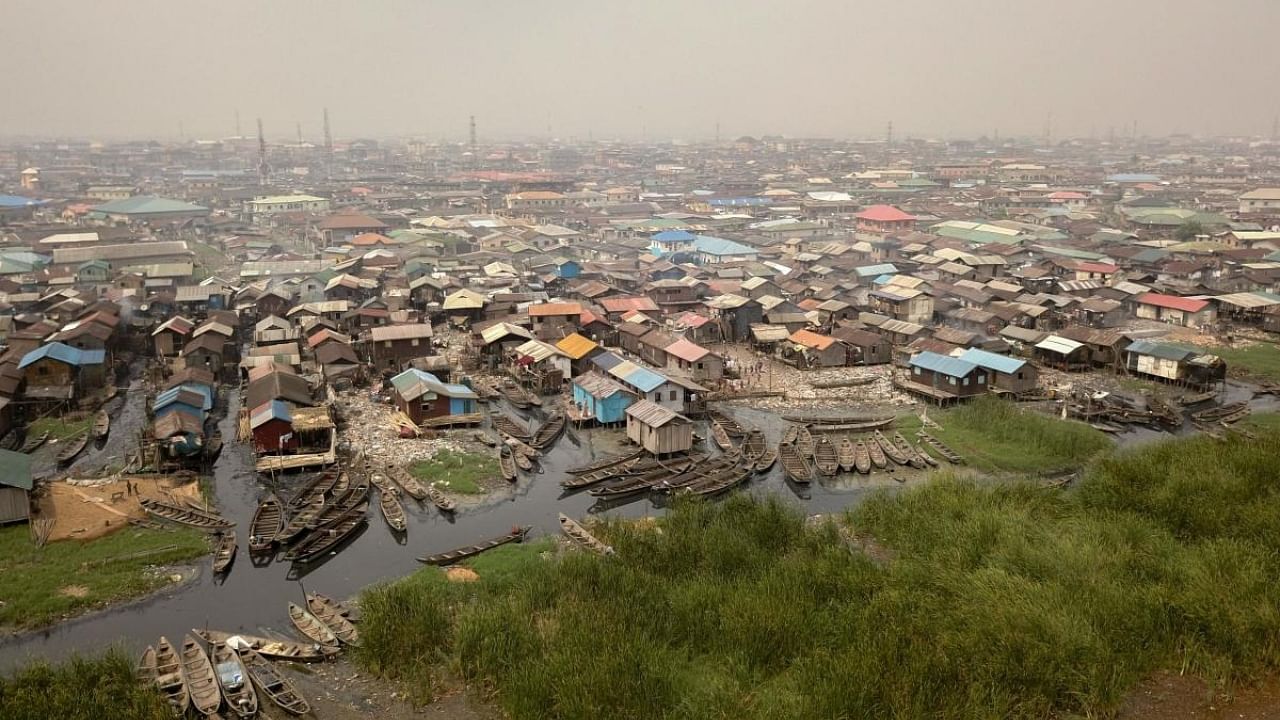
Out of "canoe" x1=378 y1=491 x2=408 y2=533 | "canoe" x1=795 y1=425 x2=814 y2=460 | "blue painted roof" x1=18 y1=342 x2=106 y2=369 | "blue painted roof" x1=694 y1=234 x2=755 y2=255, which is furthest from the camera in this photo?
"blue painted roof" x1=694 y1=234 x2=755 y2=255

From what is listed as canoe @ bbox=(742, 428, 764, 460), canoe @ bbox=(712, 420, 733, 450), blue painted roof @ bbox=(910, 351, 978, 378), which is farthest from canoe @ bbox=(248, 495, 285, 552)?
blue painted roof @ bbox=(910, 351, 978, 378)

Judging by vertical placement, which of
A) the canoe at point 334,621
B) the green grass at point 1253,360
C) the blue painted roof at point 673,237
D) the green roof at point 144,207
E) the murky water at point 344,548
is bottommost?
the murky water at point 344,548

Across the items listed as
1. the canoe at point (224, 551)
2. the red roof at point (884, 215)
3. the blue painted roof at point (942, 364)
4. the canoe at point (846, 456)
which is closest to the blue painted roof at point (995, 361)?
the blue painted roof at point (942, 364)

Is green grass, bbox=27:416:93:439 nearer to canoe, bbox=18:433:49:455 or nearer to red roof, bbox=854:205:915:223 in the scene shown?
canoe, bbox=18:433:49:455

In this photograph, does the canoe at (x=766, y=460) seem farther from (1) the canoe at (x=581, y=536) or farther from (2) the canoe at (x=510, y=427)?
(2) the canoe at (x=510, y=427)

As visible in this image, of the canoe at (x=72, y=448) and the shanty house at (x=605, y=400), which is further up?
the shanty house at (x=605, y=400)

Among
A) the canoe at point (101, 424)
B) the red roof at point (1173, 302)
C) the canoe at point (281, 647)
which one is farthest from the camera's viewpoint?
the red roof at point (1173, 302)

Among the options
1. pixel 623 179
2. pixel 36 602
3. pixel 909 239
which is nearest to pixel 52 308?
pixel 36 602

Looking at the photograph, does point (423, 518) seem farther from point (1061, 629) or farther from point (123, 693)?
point (1061, 629)
